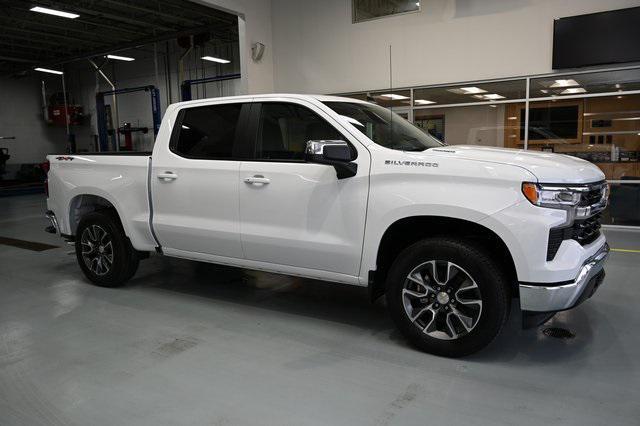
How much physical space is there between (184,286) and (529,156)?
3515mm

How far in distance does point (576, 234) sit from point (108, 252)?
4.16 metres

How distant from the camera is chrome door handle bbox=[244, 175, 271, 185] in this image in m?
3.60

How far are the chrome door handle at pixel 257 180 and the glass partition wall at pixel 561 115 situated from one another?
16.8 ft

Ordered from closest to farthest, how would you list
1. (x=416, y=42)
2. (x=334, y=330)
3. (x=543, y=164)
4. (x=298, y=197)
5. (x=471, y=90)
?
(x=543, y=164), (x=298, y=197), (x=334, y=330), (x=471, y=90), (x=416, y=42)

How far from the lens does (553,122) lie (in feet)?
29.7

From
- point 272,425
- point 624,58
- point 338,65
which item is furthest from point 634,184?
point 272,425

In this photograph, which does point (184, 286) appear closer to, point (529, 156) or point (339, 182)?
point (339, 182)

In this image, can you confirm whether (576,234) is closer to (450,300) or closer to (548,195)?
(548,195)

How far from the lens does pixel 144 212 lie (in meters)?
4.35

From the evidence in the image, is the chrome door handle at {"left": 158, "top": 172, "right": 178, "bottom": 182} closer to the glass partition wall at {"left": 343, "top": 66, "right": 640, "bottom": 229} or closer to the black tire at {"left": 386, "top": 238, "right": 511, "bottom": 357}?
the black tire at {"left": 386, "top": 238, "right": 511, "bottom": 357}

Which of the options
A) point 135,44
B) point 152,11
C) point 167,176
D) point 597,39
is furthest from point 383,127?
point 135,44

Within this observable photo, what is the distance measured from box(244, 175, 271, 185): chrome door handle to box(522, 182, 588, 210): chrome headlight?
1849 mm

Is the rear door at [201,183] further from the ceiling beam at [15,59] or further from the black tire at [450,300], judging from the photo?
the ceiling beam at [15,59]

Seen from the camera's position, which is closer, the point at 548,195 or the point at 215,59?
the point at 548,195
